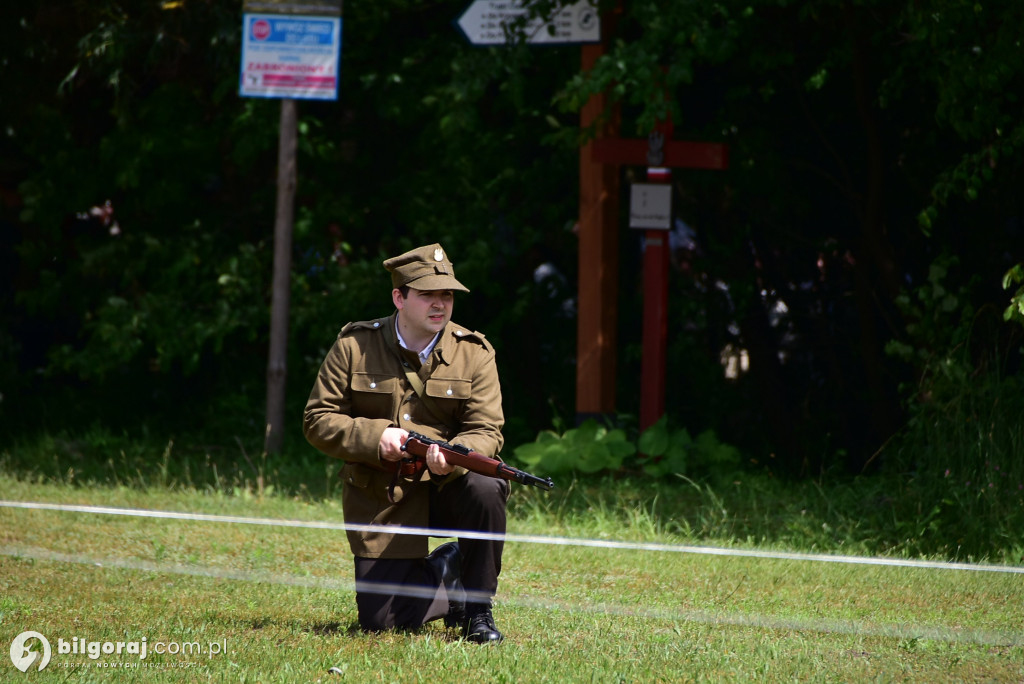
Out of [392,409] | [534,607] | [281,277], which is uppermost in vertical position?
[281,277]

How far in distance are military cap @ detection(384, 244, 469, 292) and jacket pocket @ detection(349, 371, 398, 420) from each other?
0.36 metres

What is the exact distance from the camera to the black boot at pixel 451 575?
181 inches

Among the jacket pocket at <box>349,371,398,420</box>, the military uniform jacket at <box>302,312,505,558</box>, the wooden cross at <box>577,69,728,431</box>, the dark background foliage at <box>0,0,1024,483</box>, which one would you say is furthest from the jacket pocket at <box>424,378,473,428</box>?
the wooden cross at <box>577,69,728,431</box>

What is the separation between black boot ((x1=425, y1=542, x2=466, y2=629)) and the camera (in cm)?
459

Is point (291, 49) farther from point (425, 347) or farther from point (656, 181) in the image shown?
point (425, 347)

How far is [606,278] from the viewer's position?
838 centimetres

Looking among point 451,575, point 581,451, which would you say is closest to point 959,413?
point 581,451

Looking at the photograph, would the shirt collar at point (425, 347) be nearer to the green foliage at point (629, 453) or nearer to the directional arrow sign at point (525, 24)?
the green foliage at point (629, 453)

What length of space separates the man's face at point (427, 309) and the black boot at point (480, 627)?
1056 mm

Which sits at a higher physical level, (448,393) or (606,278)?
(606,278)

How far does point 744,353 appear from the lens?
32.1ft

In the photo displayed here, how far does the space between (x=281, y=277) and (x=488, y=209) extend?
1583mm

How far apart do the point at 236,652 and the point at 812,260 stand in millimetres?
6012

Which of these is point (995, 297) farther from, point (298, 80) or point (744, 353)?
point (298, 80)
